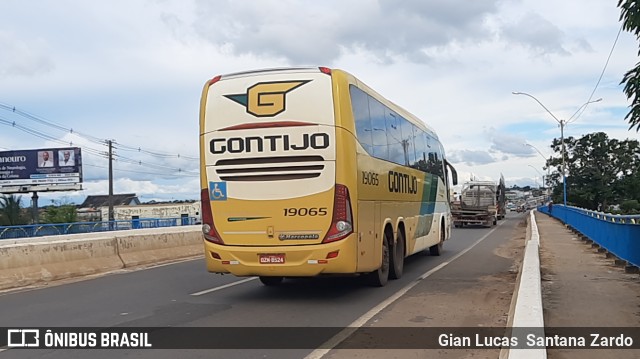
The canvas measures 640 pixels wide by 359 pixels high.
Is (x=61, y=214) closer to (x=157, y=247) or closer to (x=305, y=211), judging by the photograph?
(x=157, y=247)

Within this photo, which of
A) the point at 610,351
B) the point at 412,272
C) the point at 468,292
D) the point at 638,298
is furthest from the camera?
the point at 412,272

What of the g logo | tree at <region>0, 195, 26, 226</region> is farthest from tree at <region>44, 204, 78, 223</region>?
the g logo

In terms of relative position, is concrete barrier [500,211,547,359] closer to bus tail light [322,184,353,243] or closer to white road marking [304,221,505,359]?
white road marking [304,221,505,359]

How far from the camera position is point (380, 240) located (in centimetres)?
1129

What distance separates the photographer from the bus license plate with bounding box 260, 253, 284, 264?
9789mm

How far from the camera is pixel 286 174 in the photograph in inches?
390

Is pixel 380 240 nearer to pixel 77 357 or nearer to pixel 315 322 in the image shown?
pixel 315 322

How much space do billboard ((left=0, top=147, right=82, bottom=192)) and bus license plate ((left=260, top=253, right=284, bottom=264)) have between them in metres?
54.1

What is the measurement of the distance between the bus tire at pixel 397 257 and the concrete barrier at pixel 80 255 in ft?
22.9

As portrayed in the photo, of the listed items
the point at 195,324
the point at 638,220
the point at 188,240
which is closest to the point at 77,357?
the point at 195,324

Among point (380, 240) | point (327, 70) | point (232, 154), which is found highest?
point (327, 70)

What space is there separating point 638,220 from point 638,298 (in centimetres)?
398

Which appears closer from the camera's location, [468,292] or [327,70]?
[327,70]

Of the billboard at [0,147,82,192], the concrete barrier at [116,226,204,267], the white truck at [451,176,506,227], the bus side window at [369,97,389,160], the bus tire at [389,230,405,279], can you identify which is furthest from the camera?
the billboard at [0,147,82,192]
